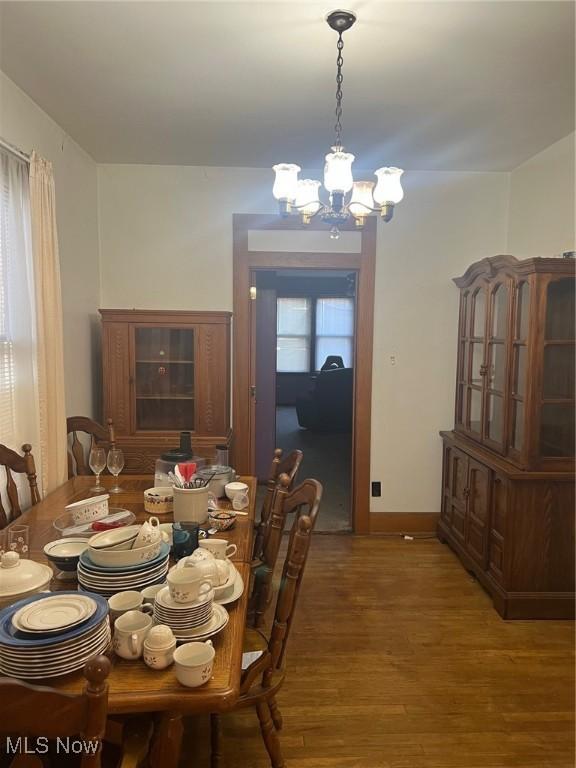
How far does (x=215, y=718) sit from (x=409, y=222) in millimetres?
3358

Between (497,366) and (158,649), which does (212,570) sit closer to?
(158,649)

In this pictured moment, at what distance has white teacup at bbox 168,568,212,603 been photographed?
→ 4.32 feet

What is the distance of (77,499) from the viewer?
7.93ft

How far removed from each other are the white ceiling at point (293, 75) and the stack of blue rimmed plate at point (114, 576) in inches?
77.4

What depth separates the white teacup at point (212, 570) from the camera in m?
1.47

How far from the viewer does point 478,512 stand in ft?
10.8

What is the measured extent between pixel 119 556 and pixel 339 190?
1527 millimetres

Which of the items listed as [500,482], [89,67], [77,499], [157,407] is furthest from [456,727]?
[89,67]

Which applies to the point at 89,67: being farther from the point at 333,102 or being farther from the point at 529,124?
the point at 529,124

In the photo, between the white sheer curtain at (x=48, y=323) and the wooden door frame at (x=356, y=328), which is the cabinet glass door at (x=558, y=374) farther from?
the white sheer curtain at (x=48, y=323)

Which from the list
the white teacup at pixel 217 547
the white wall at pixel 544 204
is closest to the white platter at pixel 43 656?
the white teacup at pixel 217 547

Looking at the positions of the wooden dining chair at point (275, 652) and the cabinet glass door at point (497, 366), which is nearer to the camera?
the wooden dining chair at point (275, 652)

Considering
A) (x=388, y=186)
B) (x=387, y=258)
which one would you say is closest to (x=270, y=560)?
(x=388, y=186)

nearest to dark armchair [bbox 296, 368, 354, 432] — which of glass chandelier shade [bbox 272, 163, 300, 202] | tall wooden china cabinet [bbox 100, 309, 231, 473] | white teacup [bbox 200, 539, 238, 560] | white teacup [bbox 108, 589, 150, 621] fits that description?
tall wooden china cabinet [bbox 100, 309, 231, 473]
